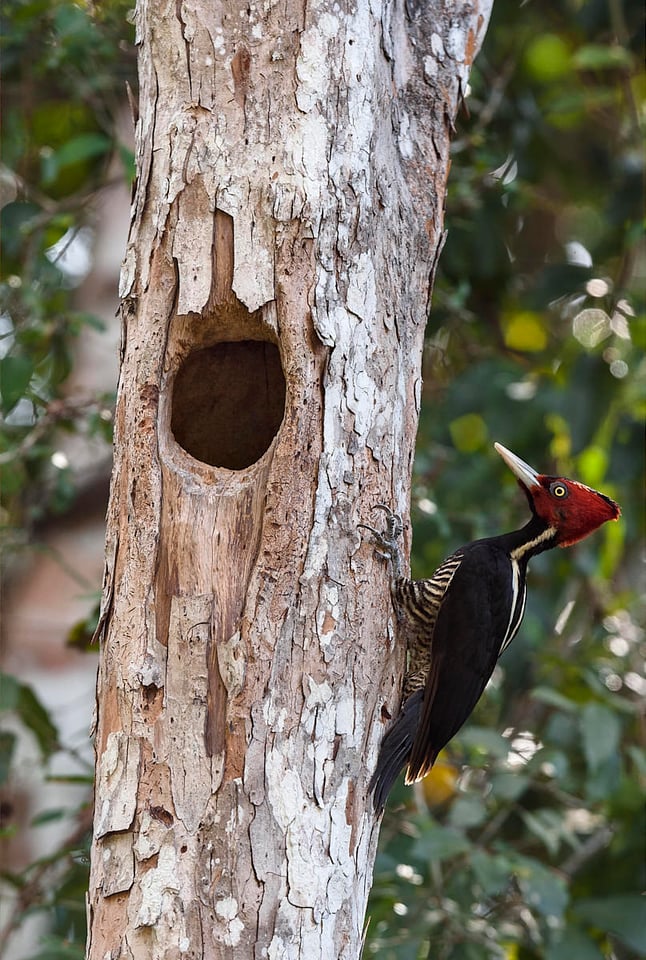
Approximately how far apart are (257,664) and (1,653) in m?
2.81

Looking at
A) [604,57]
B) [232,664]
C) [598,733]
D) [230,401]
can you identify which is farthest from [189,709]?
[604,57]

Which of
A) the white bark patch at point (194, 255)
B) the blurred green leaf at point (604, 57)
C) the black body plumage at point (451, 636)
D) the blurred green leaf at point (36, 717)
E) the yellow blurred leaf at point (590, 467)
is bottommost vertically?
the blurred green leaf at point (36, 717)

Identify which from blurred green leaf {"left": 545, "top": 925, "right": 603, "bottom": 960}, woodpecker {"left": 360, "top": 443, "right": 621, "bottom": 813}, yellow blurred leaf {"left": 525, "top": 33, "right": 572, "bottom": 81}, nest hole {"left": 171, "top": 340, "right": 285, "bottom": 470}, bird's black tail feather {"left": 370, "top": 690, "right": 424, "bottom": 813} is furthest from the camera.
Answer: yellow blurred leaf {"left": 525, "top": 33, "right": 572, "bottom": 81}

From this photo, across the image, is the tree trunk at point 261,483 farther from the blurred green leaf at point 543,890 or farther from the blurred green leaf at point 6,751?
the blurred green leaf at point 6,751

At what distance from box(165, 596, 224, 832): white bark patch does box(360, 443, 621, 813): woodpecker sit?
0.33m

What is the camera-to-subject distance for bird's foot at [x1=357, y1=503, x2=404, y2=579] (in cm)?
218

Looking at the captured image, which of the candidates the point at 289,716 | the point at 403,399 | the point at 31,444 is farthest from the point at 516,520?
the point at 289,716

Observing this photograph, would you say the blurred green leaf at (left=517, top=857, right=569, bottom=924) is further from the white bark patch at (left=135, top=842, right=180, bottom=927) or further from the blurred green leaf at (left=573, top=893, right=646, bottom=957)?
the white bark patch at (left=135, top=842, right=180, bottom=927)

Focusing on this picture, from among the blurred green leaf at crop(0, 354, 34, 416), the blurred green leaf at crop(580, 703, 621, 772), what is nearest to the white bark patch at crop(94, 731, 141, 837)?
the blurred green leaf at crop(0, 354, 34, 416)

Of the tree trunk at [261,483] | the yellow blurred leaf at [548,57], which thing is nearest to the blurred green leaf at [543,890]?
the tree trunk at [261,483]

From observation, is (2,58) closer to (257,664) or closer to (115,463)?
(115,463)

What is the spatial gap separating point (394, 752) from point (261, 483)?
582mm

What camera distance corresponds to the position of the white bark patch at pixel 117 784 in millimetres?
1982

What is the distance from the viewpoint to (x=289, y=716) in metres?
2.00
